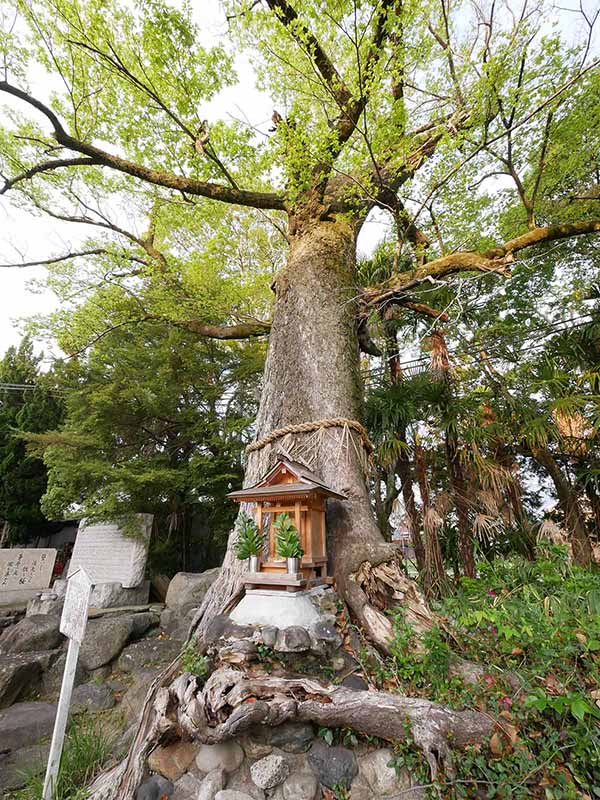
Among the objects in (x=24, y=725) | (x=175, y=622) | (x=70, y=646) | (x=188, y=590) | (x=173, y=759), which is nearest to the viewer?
(x=173, y=759)

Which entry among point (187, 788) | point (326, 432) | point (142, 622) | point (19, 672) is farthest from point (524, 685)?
point (19, 672)

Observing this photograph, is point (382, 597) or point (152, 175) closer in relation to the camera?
point (382, 597)

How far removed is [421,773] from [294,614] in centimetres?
91

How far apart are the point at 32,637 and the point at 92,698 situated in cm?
181

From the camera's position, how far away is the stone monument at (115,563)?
6.31m

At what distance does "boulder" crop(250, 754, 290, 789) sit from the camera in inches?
69.2

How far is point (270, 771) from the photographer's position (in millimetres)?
1779

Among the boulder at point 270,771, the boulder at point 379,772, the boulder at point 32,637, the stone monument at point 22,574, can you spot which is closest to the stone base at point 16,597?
the stone monument at point 22,574

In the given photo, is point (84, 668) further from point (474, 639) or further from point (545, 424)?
point (545, 424)

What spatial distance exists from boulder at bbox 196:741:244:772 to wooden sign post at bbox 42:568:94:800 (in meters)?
0.94

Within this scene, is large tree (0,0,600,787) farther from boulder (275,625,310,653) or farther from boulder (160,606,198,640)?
boulder (160,606,198,640)

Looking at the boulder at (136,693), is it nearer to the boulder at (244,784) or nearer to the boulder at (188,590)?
the boulder at (188,590)

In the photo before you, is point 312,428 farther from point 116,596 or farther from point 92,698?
point 116,596

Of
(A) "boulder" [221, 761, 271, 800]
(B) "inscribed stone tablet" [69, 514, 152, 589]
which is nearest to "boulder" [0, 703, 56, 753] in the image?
(B) "inscribed stone tablet" [69, 514, 152, 589]
